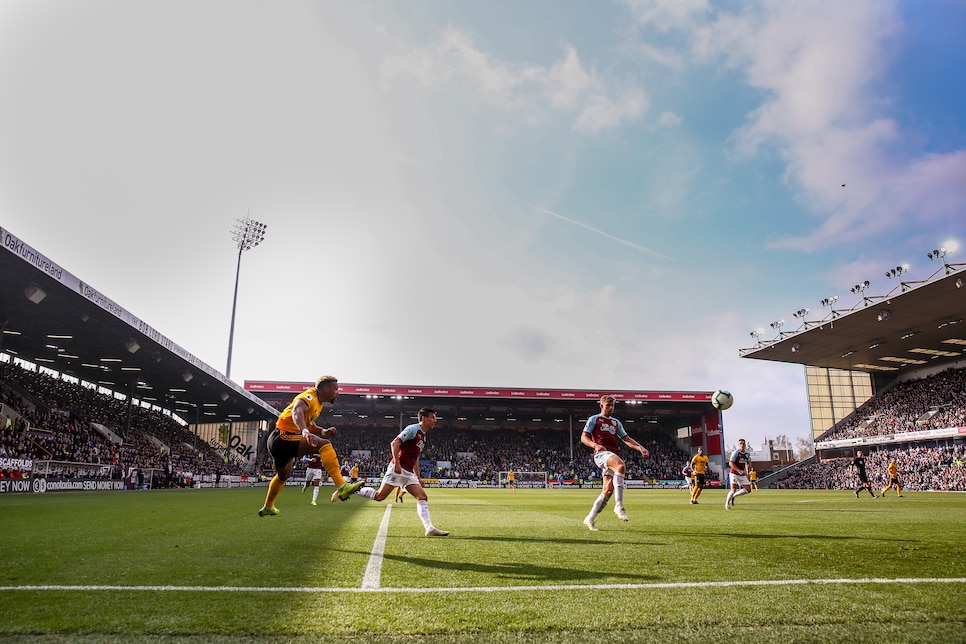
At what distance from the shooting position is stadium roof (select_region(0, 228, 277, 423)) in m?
22.0

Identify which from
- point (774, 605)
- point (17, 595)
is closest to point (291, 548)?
point (17, 595)

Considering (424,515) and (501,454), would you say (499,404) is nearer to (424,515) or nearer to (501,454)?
(501,454)

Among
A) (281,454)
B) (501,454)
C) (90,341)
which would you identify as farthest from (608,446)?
(501,454)


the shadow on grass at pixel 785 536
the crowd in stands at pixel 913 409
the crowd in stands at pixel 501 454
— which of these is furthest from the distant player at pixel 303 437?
the crowd in stands at pixel 501 454

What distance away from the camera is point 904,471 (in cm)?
4444

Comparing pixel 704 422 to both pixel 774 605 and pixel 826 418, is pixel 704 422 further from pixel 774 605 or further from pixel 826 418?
pixel 774 605

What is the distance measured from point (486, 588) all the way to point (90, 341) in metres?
35.5

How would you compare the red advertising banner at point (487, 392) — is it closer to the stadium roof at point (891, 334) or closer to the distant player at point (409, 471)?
the stadium roof at point (891, 334)

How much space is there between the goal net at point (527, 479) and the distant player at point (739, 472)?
44512 mm

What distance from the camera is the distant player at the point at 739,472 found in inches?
636

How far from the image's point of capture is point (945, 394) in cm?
4822

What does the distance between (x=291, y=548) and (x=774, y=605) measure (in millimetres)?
5219

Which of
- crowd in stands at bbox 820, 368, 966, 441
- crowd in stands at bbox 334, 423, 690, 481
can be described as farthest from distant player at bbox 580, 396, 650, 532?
crowd in stands at bbox 334, 423, 690, 481

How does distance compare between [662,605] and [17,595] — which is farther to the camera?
[17,595]
